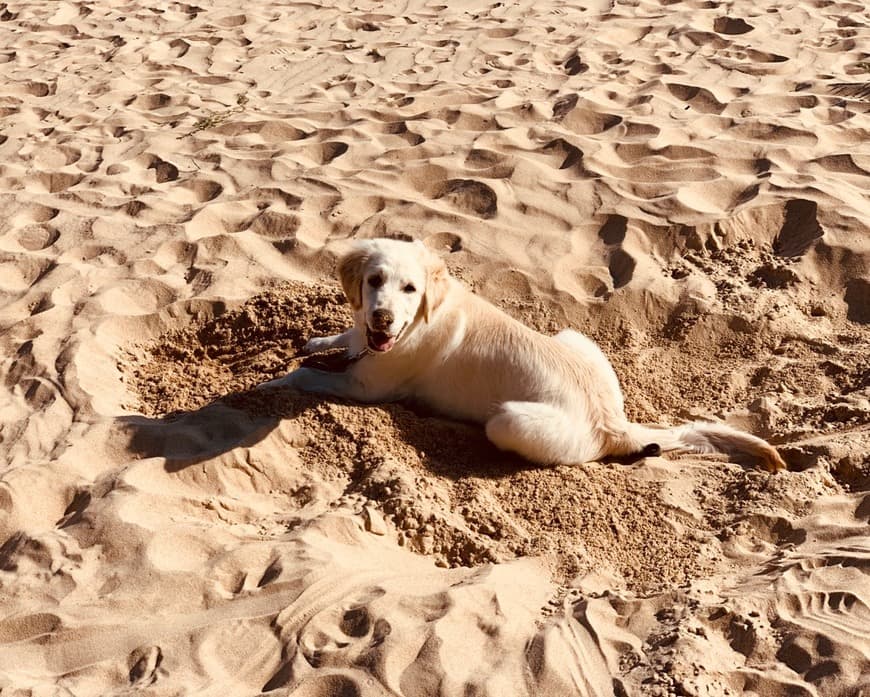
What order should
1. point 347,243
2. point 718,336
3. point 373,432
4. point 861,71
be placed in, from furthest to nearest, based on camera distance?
point 861,71
point 347,243
point 718,336
point 373,432

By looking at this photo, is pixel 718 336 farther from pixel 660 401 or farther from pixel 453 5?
pixel 453 5

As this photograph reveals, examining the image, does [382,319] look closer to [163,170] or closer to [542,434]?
[542,434]

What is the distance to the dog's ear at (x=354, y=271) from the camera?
15.1ft

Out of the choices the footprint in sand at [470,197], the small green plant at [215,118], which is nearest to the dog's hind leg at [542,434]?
the footprint in sand at [470,197]

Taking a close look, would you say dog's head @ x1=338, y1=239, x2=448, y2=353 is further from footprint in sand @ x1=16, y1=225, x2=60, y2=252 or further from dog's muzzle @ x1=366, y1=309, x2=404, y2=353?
footprint in sand @ x1=16, y1=225, x2=60, y2=252

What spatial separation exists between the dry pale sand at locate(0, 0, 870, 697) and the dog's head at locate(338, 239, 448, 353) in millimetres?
620

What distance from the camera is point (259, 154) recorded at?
766cm

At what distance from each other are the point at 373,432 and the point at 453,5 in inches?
A: 300

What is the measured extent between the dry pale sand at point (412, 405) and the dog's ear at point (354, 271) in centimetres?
65

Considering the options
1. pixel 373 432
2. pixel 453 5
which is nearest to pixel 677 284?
pixel 373 432

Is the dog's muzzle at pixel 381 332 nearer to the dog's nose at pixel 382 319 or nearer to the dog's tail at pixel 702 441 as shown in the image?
the dog's nose at pixel 382 319

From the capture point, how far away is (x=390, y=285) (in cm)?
449

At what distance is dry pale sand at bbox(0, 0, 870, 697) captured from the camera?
3488 millimetres

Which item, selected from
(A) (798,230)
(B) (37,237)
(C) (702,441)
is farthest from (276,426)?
(A) (798,230)
